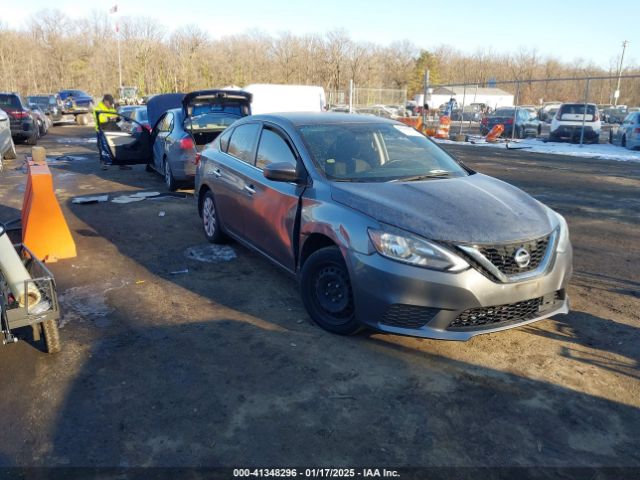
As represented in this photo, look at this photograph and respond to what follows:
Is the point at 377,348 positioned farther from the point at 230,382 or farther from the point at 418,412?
the point at 230,382

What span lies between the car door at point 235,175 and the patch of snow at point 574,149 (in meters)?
12.0

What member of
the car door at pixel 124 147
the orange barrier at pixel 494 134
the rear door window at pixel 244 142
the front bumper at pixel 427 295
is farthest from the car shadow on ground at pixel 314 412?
the orange barrier at pixel 494 134

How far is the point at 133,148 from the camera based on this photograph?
11227 mm

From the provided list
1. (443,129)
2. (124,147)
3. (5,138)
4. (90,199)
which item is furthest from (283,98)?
(443,129)

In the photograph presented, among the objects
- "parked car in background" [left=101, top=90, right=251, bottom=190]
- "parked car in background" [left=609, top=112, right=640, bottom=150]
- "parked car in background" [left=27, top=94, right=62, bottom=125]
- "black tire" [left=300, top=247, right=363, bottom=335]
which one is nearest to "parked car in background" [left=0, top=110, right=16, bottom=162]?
"parked car in background" [left=101, top=90, right=251, bottom=190]

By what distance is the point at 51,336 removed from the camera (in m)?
3.71

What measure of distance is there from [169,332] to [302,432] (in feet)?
A: 5.49

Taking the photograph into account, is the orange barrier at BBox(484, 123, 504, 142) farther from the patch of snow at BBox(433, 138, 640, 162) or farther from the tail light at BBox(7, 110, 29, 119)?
the tail light at BBox(7, 110, 29, 119)

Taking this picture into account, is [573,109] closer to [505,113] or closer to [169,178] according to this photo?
[505,113]

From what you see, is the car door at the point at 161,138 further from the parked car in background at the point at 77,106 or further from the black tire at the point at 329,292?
the parked car in background at the point at 77,106

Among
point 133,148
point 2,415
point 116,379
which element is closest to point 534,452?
point 116,379

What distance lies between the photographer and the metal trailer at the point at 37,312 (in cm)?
340

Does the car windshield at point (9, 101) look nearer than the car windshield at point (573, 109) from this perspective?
Yes

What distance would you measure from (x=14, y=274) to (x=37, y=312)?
33cm
